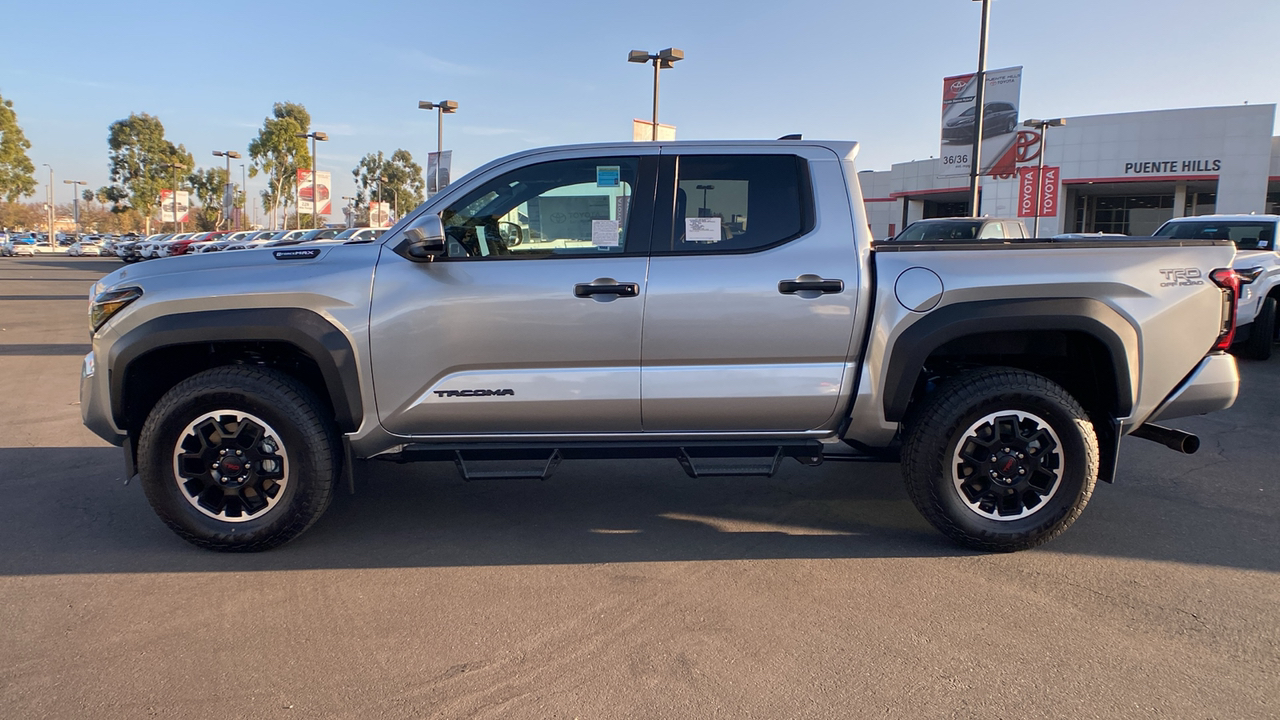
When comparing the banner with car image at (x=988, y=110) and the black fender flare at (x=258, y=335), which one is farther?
the banner with car image at (x=988, y=110)

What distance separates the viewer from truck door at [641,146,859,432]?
397cm

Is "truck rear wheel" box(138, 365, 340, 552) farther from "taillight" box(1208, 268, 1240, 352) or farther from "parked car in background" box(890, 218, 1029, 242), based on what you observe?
"parked car in background" box(890, 218, 1029, 242)

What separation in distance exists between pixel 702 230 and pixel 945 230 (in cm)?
1307

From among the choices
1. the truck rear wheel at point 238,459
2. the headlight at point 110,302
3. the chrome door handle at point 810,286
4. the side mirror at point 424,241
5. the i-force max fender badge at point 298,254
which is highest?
the side mirror at point 424,241

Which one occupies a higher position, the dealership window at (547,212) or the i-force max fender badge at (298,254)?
the dealership window at (547,212)

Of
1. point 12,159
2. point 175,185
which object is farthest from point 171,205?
point 12,159

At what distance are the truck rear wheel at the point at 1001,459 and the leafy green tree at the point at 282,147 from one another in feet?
183

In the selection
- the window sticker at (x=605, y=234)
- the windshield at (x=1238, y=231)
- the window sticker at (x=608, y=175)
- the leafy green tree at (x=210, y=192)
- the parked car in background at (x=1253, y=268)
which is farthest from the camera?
the leafy green tree at (x=210, y=192)

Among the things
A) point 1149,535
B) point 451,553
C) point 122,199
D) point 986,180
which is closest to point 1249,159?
point 986,180

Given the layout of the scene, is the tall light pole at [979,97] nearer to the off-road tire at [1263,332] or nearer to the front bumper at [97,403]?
the off-road tire at [1263,332]

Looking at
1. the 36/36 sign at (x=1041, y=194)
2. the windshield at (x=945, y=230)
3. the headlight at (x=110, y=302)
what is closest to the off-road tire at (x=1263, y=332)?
the windshield at (x=945, y=230)

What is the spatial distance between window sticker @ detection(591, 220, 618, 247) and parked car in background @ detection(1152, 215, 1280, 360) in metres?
7.73

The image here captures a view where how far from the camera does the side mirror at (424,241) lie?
12.7 feet

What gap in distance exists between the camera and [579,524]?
15.0 ft
